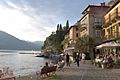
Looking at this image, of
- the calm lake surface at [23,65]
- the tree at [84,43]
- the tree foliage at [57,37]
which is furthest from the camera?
the tree foliage at [57,37]

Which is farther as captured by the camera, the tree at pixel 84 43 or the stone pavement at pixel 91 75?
the tree at pixel 84 43

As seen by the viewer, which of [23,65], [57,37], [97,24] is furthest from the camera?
[57,37]

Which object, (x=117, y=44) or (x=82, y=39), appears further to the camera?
(x=82, y=39)

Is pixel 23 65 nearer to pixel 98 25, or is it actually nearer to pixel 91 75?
pixel 98 25

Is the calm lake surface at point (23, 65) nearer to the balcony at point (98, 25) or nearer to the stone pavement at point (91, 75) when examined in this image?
the stone pavement at point (91, 75)

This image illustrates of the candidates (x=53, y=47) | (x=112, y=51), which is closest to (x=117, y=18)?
(x=112, y=51)

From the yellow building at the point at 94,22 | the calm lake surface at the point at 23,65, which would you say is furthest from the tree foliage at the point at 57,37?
the yellow building at the point at 94,22

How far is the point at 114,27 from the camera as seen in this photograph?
150ft

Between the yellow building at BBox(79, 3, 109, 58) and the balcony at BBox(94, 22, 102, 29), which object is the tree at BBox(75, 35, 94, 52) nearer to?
the yellow building at BBox(79, 3, 109, 58)

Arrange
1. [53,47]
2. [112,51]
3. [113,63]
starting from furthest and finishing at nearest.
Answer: [53,47] → [112,51] → [113,63]

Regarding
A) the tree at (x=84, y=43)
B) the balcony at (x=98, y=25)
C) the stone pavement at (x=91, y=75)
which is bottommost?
the stone pavement at (x=91, y=75)

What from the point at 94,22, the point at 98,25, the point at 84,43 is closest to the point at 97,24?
the point at 98,25

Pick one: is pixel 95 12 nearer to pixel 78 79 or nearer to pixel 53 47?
pixel 78 79

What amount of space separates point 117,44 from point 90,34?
105 ft
